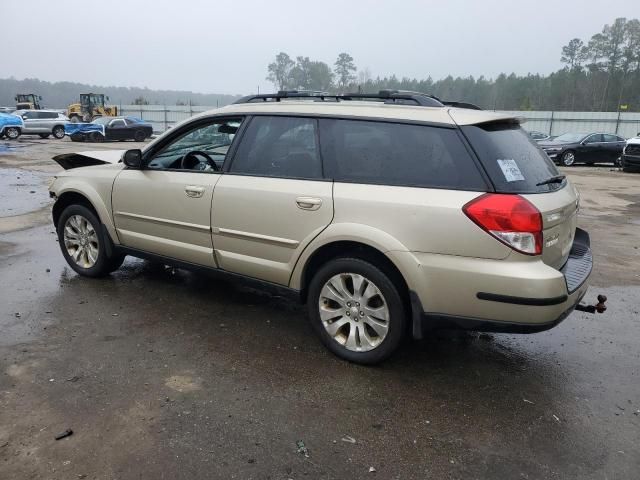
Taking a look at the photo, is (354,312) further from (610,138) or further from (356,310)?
(610,138)

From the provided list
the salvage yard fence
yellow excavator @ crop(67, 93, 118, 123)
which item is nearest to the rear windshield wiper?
the salvage yard fence

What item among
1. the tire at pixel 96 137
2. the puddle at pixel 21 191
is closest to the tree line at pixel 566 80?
the tire at pixel 96 137

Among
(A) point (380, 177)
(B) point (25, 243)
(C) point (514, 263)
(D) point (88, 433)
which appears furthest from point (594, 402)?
(B) point (25, 243)

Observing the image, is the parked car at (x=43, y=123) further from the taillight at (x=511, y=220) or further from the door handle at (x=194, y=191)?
the taillight at (x=511, y=220)

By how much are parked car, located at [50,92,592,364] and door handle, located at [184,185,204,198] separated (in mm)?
12

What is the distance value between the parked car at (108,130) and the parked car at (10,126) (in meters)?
2.40

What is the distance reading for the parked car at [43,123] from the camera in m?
29.8

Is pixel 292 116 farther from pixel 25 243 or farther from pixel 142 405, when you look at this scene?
pixel 25 243

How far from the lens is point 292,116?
3.91 metres

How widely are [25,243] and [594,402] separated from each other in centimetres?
641

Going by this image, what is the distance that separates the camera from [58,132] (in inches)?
1203

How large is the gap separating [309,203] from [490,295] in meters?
1.31

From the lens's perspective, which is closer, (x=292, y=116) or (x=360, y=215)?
(x=360, y=215)

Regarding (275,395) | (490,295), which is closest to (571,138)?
(490,295)
